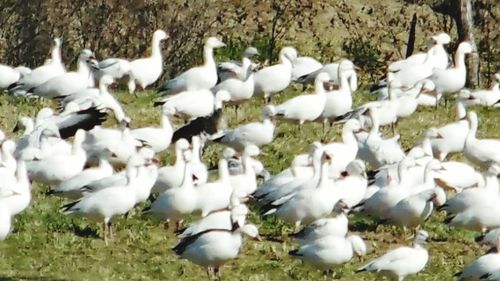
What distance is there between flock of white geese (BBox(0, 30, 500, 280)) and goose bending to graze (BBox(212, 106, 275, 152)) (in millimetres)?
13

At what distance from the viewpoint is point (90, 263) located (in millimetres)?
14656

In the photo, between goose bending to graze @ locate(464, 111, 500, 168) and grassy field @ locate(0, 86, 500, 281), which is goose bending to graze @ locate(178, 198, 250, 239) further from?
goose bending to graze @ locate(464, 111, 500, 168)

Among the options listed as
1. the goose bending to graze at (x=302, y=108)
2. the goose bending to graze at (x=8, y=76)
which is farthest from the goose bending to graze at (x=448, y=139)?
the goose bending to graze at (x=8, y=76)

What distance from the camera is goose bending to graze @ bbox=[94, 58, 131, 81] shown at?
22484 mm

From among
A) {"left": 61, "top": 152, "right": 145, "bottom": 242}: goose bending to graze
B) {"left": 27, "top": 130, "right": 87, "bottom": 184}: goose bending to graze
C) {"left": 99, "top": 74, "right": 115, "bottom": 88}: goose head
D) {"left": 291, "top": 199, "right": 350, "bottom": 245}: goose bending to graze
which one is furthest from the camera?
{"left": 99, "top": 74, "right": 115, "bottom": 88}: goose head

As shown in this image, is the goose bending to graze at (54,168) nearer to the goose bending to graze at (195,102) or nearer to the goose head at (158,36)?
the goose bending to graze at (195,102)

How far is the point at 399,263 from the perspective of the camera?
13.9 m

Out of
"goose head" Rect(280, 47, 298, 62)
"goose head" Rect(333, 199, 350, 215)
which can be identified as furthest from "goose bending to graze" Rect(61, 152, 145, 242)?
"goose head" Rect(280, 47, 298, 62)

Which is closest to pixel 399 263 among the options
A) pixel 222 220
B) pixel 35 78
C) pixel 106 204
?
pixel 222 220

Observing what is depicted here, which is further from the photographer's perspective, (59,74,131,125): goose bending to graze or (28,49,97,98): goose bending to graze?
(28,49,97,98): goose bending to graze

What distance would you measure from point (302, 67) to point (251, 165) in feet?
21.1

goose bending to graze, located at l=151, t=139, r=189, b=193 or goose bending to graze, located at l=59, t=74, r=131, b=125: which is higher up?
goose bending to graze, located at l=59, t=74, r=131, b=125

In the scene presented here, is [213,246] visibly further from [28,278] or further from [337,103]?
[337,103]

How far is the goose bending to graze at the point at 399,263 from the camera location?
1386 cm
